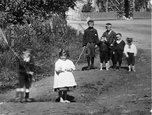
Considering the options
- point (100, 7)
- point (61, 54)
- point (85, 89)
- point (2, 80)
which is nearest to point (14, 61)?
point (2, 80)

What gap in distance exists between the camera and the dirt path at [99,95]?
7.86 meters

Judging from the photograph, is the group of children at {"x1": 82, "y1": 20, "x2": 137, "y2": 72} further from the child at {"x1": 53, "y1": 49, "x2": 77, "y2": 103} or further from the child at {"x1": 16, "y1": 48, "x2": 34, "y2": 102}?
the child at {"x1": 16, "y1": 48, "x2": 34, "y2": 102}

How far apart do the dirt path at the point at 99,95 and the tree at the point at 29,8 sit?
557 centimetres

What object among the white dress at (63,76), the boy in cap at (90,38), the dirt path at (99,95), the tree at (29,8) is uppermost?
the tree at (29,8)

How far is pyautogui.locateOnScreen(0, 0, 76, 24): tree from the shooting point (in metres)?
19.8

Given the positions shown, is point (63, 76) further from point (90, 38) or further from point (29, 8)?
point (29, 8)

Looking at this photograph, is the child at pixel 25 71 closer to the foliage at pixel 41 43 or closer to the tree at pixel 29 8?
the foliage at pixel 41 43

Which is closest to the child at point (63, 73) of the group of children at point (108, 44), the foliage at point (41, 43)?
the group of children at point (108, 44)

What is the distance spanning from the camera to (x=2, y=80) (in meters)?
14.3

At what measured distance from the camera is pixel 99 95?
1127 cm

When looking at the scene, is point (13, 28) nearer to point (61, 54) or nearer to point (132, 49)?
point (132, 49)

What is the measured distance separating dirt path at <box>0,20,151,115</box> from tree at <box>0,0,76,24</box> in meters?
5.57

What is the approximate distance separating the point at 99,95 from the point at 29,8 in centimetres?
1027

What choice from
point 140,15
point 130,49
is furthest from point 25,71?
point 140,15
